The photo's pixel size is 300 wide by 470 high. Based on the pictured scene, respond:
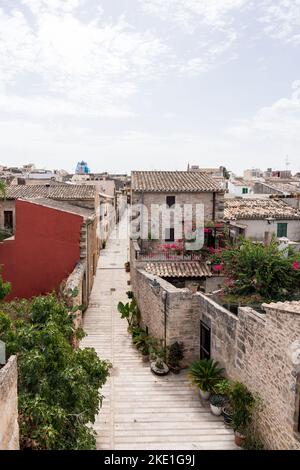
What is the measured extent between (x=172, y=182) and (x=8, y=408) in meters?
19.0

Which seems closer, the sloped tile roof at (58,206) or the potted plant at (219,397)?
the potted plant at (219,397)

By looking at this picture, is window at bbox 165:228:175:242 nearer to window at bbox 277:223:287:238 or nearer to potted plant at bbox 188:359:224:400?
window at bbox 277:223:287:238

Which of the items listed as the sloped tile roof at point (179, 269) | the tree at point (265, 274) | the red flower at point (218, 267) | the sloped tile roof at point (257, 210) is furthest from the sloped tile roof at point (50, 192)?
the tree at point (265, 274)

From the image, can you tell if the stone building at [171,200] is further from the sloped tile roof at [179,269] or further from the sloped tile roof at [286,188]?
the sloped tile roof at [286,188]

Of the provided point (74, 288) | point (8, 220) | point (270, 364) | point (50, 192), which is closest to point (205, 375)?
point (270, 364)

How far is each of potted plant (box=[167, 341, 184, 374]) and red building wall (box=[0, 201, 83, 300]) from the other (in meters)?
6.53

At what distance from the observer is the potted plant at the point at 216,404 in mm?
10547

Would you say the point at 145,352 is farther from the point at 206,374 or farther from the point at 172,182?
the point at 172,182

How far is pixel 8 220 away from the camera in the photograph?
2947cm

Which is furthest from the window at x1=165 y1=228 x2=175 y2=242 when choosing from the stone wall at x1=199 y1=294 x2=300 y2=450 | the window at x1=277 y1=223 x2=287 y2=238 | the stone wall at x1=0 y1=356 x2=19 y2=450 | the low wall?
the stone wall at x1=0 y1=356 x2=19 y2=450

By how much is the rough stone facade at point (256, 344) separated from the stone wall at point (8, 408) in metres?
5.39

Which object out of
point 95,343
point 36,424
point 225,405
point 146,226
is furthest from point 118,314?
point 36,424

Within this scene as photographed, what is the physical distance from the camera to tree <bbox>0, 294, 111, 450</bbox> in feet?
22.1
